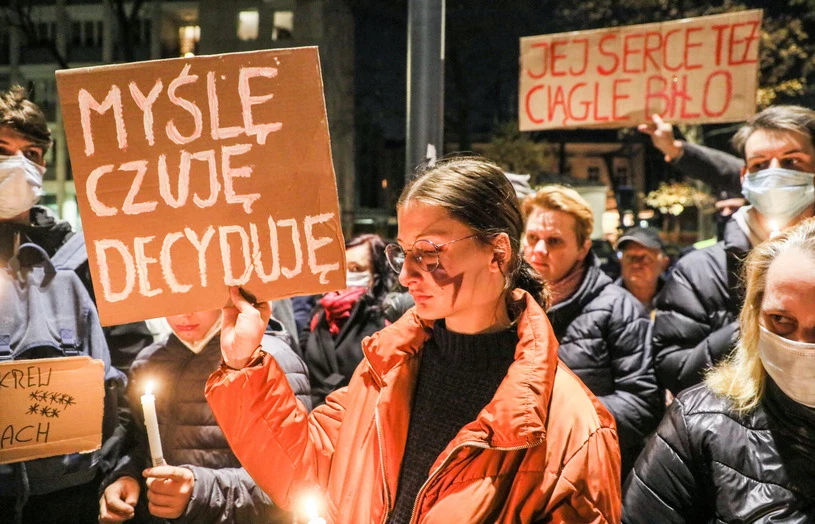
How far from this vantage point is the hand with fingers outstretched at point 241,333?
1932 mm

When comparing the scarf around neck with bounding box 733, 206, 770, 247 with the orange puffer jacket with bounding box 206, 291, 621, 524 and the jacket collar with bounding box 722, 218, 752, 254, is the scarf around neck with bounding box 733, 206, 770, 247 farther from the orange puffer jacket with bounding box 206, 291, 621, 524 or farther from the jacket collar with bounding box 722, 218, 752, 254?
the orange puffer jacket with bounding box 206, 291, 621, 524

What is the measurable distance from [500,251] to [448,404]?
1.45 ft

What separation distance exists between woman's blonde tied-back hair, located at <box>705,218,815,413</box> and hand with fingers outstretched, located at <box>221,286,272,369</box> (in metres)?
1.31

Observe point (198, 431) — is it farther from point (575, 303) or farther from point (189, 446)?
point (575, 303)

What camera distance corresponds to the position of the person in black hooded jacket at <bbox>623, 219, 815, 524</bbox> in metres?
1.80

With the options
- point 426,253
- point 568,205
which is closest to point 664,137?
point 568,205

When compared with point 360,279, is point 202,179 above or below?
above

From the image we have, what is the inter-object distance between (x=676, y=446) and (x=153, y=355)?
72.8 inches

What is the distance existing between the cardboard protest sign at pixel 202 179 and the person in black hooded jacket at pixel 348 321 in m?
1.99

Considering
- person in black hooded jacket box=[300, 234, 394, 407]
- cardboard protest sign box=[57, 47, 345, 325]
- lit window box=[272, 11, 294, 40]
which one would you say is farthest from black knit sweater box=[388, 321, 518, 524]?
lit window box=[272, 11, 294, 40]

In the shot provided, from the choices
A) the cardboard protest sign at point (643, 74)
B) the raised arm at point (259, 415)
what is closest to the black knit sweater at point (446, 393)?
the raised arm at point (259, 415)

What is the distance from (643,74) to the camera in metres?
4.39

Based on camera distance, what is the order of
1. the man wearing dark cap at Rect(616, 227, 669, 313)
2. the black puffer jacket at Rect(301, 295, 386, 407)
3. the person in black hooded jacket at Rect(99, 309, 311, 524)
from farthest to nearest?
1. the man wearing dark cap at Rect(616, 227, 669, 313)
2. the black puffer jacket at Rect(301, 295, 386, 407)
3. the person in black hooded jacket at Rect(99, 309, 311, 524)

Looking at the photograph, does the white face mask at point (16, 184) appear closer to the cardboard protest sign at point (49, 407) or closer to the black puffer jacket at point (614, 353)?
the cardboard protest sign at point (49, 407)
